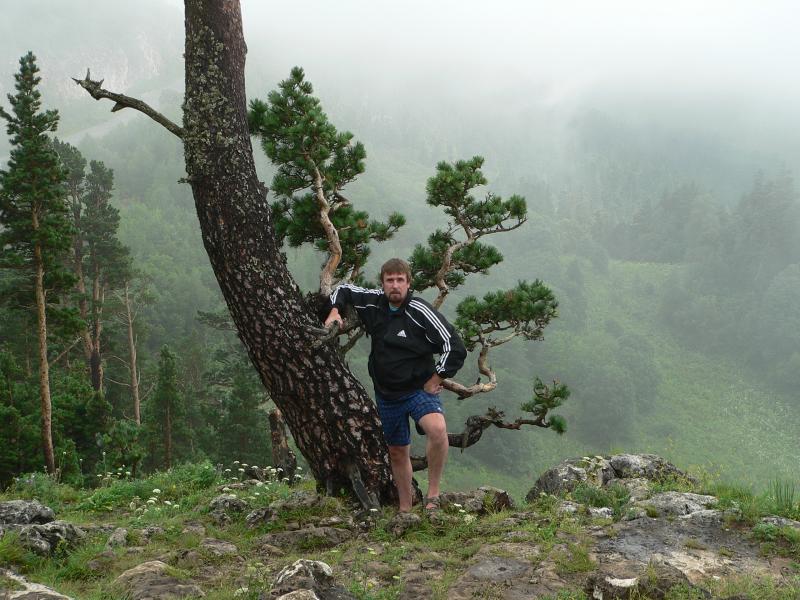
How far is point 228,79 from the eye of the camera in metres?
6.13

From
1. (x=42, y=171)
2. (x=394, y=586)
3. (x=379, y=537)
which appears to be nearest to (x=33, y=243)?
(x=42, y=171)

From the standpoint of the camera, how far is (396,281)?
5.42 meters

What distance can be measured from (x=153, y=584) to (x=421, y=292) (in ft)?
18.3

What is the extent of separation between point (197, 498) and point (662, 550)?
16.6 feet

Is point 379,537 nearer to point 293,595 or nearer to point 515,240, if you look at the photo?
point 293,595

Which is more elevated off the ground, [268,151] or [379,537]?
[268,151]

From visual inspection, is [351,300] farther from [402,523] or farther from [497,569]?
[497,569]

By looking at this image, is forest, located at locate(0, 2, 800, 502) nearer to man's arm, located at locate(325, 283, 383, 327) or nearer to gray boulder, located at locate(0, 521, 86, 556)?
man's arm, located at locate(325, 283, 383, 327)

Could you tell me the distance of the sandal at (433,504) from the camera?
5.62 metres

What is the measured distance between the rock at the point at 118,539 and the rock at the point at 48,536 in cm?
25

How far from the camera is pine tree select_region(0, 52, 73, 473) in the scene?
637 inches

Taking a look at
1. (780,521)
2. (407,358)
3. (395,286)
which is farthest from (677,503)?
(395,286)

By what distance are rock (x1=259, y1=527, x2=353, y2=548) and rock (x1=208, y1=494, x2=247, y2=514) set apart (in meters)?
1.18

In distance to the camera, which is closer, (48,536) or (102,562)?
(102,562)
